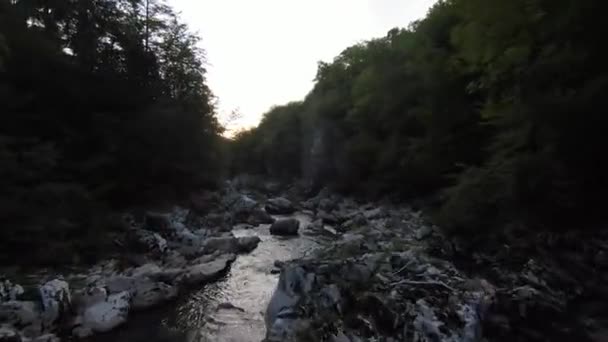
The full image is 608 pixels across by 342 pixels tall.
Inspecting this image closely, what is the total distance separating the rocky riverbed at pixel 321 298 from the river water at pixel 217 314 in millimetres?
21

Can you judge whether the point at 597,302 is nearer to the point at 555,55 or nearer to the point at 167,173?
the point at 555,55

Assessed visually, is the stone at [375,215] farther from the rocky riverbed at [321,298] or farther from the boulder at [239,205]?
the boulder at [239,205]

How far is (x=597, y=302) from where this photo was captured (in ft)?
18.1

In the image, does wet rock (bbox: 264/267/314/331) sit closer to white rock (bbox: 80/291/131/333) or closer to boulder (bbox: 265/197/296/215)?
white rock (bbox: 80/291/131/333)

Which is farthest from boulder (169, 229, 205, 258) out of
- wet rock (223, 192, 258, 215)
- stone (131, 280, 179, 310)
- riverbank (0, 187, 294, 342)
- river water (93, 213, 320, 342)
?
wet rock (223, 192, 258, 215)

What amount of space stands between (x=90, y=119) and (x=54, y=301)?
6485mm

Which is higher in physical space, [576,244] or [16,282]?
[576,244]

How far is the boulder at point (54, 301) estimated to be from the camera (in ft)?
16.5

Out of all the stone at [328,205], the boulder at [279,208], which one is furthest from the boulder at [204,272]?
the stone at [328,205]

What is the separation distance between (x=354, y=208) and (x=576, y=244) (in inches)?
455

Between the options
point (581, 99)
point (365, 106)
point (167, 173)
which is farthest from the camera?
point (365, 106)

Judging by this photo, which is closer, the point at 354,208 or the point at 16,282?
the point at 16,282

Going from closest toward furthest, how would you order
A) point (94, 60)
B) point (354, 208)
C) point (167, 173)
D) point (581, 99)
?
point (581, 99) → point (94, 60) → point (167, 173) → point (354, 208)

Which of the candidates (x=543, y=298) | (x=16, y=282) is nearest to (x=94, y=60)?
(x=16, y=282)
